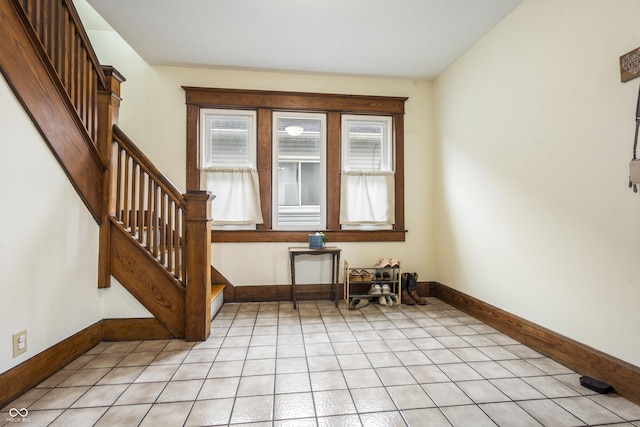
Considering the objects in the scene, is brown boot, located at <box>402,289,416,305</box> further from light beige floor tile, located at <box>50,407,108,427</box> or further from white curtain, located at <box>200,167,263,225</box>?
light beige floor tile, located at <box>50,407,108,427</box>

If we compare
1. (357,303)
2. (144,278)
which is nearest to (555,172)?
(357,303)

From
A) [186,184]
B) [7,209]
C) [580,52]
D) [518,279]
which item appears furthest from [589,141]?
[186,184]

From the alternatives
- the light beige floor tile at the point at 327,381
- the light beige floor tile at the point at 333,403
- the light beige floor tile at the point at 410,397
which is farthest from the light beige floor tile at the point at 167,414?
the light beige floor tile at the point at 410,397

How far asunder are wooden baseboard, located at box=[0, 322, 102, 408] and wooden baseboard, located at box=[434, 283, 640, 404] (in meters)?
3.50

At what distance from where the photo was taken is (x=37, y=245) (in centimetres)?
191

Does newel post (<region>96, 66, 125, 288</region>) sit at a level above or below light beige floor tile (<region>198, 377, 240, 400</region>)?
above

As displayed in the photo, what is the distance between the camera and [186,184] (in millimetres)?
3789

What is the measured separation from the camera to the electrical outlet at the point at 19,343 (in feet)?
5.70

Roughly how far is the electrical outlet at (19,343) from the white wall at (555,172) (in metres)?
3.53

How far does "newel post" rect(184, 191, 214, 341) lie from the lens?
103 inches

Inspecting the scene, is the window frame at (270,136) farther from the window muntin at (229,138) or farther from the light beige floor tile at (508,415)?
the light beige floor tile at (508,415)

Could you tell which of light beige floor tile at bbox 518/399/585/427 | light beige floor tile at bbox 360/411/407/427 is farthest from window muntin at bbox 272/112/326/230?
light beige floor tile at bbox 518/399/585/427

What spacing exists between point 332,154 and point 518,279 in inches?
97.2

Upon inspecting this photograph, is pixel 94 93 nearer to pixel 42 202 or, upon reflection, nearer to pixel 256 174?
pixel 42 202
